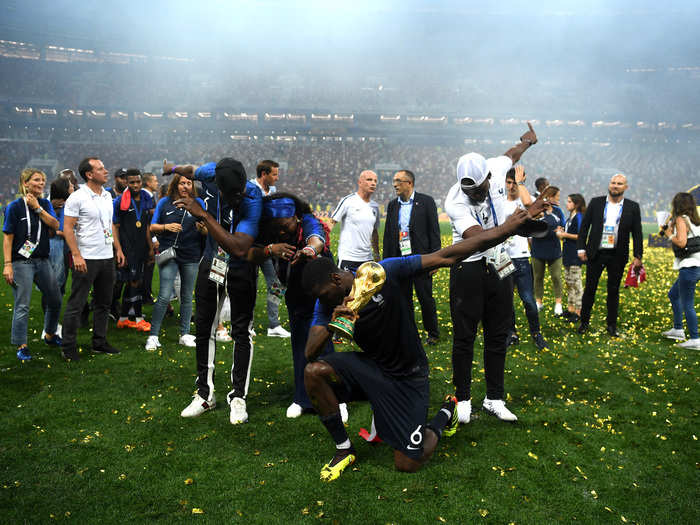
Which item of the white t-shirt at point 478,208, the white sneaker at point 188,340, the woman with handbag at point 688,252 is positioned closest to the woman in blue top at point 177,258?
the white sneaker at point 188,340

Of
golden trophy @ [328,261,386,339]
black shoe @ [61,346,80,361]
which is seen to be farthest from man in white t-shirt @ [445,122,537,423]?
black shoe @ [61,346,80,361]

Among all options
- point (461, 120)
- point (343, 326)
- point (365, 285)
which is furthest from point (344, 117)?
point (343, 326)

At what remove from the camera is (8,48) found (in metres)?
51.4

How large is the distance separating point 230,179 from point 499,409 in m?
2.90

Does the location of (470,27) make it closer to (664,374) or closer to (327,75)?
(327,75)

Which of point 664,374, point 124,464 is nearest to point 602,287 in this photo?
point 664,374

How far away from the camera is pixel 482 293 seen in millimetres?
4332

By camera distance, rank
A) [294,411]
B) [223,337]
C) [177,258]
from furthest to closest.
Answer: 1. [223,337]
2. [177,258]
3. [294,411]

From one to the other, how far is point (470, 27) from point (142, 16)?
4209 centimetres

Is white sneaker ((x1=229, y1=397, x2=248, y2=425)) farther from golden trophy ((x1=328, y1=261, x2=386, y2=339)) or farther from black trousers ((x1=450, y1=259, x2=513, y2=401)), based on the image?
black trousers ((x1=450, y1=259, x2=513, y2=401))

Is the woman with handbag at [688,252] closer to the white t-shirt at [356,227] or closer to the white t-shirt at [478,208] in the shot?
the white t-shirt at [478,208]

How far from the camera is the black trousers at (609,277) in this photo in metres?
7.08

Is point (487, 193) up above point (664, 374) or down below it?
above

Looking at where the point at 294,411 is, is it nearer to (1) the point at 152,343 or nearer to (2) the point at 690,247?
(1) the point at 152,343
